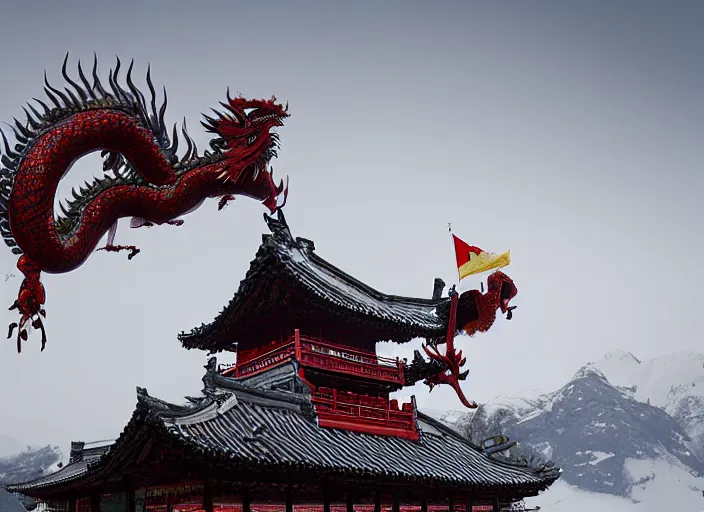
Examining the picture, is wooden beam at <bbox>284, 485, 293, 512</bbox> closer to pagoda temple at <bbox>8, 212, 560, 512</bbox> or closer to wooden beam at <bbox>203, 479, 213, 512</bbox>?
pagoda temple at <bbox>8, 212, 560, 512</bbox>

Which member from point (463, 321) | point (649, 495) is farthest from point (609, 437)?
point (463, 321)

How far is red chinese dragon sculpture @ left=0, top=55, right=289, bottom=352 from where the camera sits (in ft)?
20.9

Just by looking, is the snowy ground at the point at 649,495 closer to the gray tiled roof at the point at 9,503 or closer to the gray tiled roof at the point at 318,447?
the gray tiled roof at the point at 318,447

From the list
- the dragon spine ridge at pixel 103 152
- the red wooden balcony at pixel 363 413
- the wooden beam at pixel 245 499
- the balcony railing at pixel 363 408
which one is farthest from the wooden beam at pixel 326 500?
the dragon spine ridge at pixel 103 152

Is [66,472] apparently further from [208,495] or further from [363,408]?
[208,495]

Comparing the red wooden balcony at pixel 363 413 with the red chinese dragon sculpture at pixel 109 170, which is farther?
the red wooden balcony at pixel 363 413

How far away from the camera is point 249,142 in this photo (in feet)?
26.8

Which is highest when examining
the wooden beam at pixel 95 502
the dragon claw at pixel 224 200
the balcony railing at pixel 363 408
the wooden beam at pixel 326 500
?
the dragon claw at pixel 224 200

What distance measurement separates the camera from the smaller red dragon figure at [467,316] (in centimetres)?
1855

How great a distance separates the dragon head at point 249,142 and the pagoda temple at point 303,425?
15.1 feet

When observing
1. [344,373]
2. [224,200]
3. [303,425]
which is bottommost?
[303,425]

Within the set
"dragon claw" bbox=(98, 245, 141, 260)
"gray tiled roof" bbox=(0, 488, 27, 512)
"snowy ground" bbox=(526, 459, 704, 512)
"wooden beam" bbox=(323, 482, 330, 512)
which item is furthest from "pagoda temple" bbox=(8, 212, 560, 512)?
"snowy ground" bbox=(526, 459, 704, 512)

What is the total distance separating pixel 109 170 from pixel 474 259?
1328cm

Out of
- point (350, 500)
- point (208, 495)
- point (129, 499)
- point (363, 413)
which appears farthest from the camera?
point (363, 413)
